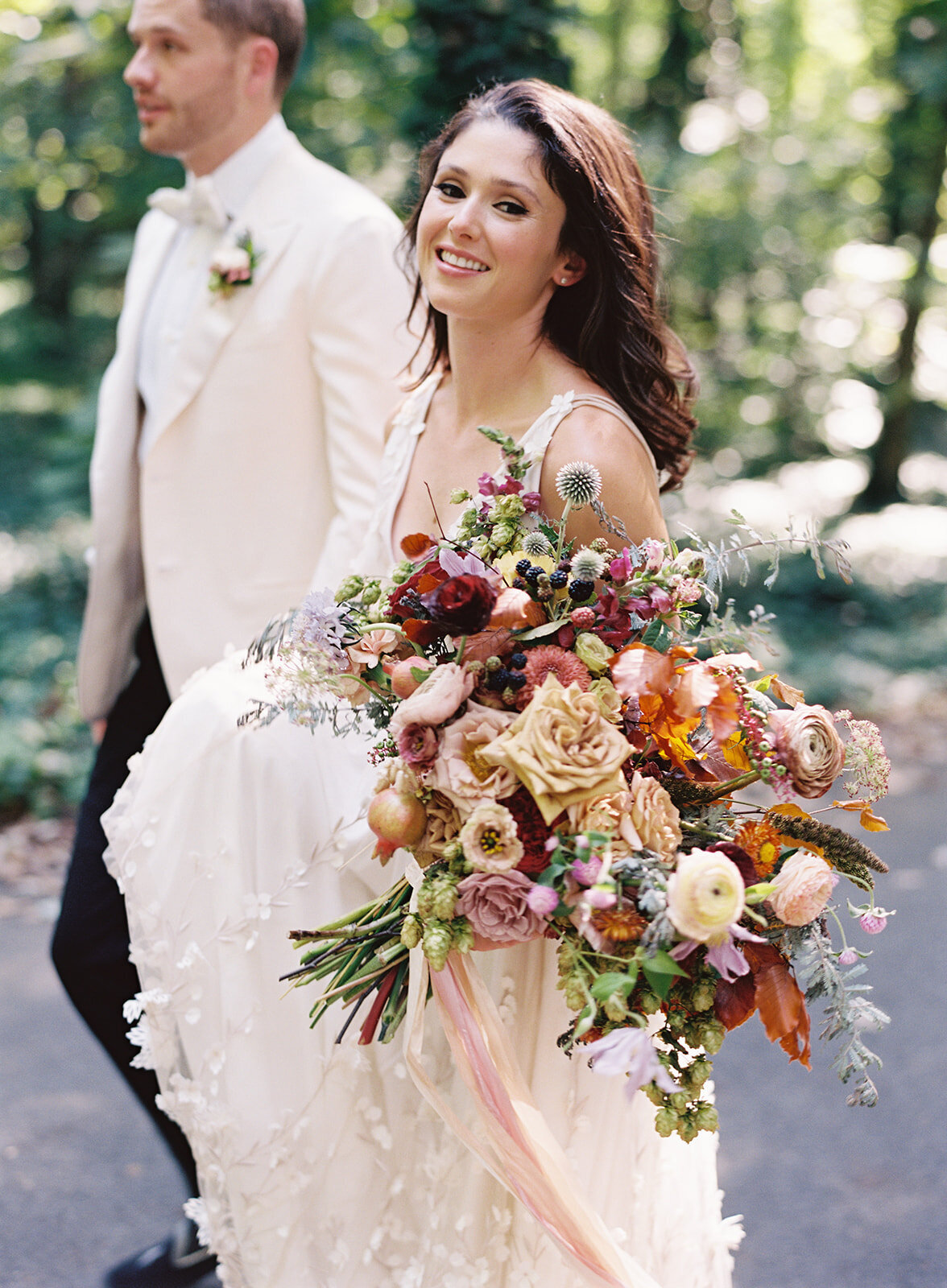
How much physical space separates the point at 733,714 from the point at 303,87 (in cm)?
577

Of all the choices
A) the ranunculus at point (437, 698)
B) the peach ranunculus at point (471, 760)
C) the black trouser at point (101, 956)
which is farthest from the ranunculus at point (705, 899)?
the black trouser at point (101, 956)

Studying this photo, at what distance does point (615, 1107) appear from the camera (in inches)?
79.1

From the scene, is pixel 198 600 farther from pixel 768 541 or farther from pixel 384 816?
pixel 768 541

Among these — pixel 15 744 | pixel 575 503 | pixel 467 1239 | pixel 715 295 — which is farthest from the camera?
pixel 715 295

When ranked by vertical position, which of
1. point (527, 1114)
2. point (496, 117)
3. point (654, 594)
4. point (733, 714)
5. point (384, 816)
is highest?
point (496, 117)

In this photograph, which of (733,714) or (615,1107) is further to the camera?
(615,1107)

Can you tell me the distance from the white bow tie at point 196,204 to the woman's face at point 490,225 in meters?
0.97

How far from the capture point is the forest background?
639cm

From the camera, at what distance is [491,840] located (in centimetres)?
154

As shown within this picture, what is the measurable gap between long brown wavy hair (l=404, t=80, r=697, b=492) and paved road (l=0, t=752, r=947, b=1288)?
1544 millimetres

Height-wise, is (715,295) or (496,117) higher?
Result: (496,117)

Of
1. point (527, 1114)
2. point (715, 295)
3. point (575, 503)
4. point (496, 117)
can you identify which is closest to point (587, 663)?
point (575, 503)

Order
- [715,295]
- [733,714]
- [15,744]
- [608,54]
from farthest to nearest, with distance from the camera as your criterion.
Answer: [608,54] < [715,295] < [15,744] < [733,714]

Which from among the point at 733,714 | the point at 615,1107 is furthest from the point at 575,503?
the point at 615,1107
